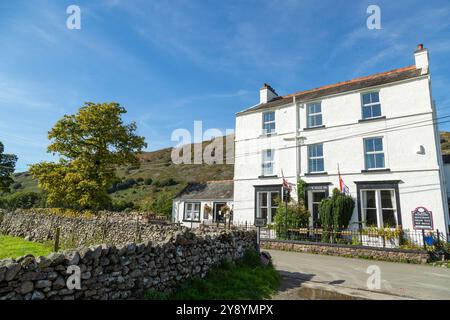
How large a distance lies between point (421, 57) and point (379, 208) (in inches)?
384

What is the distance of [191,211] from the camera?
1041 inches

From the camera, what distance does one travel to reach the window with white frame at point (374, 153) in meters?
16.1

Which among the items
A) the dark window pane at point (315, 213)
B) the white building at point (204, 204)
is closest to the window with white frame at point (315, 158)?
the dark window pane at point (315, 213)

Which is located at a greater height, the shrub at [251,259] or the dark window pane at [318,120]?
the dark window pane at [318,120]

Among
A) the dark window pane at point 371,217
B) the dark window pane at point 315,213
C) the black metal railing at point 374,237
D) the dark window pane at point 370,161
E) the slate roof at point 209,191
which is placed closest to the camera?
the black metal railing at point 374,237

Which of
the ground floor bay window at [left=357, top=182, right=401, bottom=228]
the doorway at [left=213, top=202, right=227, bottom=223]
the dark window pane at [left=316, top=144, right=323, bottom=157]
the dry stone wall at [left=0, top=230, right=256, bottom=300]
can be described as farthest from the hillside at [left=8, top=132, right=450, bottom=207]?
the dry stone wall at [left=0, top=230, right=256, bottom=300]

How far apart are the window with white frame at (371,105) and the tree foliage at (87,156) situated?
1957cm

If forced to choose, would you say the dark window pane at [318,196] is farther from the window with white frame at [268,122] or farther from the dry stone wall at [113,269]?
the dry stone wall at [113,269]

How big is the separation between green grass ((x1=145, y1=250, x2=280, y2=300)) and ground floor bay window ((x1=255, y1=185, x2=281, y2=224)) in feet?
35.1

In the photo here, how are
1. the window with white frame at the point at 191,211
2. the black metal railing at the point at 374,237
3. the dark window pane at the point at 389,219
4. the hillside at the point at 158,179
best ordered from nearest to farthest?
the black metal railing at the point at 374,237, the dark window pane at the point at 389,219, the window with white frame at the point at 191,211, the hillside at the point at 158,179

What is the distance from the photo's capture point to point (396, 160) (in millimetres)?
15367

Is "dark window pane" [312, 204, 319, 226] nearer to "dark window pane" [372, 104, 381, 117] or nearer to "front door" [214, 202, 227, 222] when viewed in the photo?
"dark window pane" [372, 104, 381, 117]

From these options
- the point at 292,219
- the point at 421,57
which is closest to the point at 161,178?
the point at 292,219
